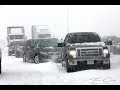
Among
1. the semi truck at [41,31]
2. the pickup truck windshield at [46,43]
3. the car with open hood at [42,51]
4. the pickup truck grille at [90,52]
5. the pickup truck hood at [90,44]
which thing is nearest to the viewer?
the pickup truck grille at [90,52]

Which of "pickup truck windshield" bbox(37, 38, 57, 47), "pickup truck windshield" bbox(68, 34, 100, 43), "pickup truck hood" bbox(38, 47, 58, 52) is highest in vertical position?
"pickup truck windshield" bbox(68, 34, 100, 43)

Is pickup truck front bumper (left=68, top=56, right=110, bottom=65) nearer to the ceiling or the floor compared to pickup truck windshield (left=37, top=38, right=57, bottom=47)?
nearer to the floor

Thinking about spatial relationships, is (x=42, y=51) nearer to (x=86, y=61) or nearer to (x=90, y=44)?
(x=90, y=44)

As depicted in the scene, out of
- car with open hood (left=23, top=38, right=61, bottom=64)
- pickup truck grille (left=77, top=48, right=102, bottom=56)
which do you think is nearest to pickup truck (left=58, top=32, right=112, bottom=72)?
pickup truck grille (left=77, top=48, right=102, bottom=56)

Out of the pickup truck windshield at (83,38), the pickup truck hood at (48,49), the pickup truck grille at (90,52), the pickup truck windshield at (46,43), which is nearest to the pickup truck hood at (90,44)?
the pickup truck grille at (90,52)

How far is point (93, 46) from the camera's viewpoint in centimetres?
1611

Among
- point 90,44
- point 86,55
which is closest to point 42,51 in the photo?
point 90,44

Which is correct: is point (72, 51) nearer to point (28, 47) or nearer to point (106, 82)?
point (106, 82)

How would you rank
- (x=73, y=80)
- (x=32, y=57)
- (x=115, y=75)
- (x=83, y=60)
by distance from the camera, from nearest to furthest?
(x=73, y=80) < (x=115, y=75) < (x=83, y=60) < (x=32, y=57)

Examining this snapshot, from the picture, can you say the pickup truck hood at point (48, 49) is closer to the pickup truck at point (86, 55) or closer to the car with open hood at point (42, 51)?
the car with open hood at point (42, 51)

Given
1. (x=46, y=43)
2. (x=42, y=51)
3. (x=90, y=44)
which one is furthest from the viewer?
(x=46, y=43)

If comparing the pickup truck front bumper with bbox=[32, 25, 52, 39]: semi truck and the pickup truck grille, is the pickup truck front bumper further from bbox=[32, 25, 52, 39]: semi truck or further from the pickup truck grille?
bbox=[32, 25, 52, 39]: semi truck
